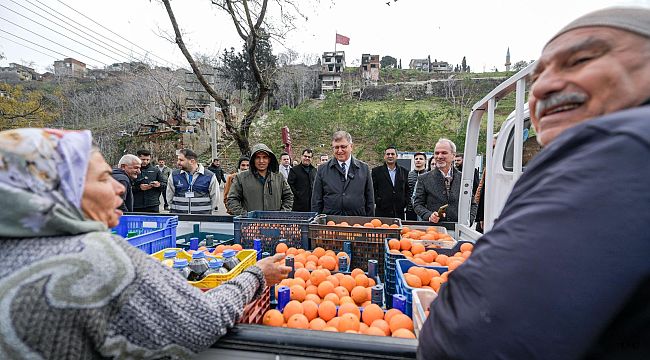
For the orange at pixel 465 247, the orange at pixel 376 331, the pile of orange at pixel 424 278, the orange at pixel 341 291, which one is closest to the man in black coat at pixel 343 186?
the orange at pixel 465 247

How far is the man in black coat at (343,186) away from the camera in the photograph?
4.08m

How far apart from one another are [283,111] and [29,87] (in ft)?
66.3

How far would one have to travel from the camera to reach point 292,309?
5.49 feet

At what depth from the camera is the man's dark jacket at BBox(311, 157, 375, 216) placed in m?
4.08

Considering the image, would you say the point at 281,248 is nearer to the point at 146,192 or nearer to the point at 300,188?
the point at 300,188

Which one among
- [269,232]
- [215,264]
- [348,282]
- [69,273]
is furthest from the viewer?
Answer: [269,232]

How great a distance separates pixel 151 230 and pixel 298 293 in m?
1.73

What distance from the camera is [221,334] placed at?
1173 mm

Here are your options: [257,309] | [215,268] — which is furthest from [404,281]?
[215,268]

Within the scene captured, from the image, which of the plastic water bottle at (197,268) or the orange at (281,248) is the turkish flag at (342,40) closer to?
the orange at (281,248)

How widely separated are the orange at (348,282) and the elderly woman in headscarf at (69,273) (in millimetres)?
1198

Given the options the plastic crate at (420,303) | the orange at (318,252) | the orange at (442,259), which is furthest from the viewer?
the orange at (318,252)

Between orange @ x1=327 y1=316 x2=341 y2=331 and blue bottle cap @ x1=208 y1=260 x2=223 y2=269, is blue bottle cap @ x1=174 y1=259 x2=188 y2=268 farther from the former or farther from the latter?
orange @ x1=327 y1=316 x2=341 y2=331

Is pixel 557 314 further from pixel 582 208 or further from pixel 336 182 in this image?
pixel 336 182
